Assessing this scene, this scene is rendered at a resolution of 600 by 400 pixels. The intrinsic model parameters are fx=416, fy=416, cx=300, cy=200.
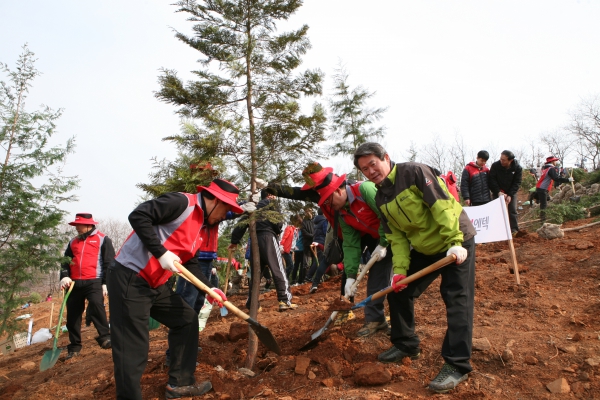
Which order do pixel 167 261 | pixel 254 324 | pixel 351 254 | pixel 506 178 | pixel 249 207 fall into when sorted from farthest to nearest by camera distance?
pixel 506 178, pixel 351 254, pixel 249 207, pixel 254 324, pixel 167 261

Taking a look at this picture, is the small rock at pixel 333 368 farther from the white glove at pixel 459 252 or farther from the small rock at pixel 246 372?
the white glove at pixel 459 252

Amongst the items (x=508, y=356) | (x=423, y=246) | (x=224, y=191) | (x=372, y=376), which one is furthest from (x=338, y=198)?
(x=508, y=356)

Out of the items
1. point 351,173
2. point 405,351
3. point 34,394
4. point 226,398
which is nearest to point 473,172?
point 351,173

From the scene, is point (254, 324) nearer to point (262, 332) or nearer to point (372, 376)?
point (262, 332)

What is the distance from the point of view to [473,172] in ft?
30.0

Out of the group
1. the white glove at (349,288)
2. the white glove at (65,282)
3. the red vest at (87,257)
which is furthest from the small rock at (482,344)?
the white glove at (65,282)

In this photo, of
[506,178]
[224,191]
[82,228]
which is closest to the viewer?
[224,191]

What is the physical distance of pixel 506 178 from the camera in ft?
29.6

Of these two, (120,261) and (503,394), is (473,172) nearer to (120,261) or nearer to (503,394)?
(503,394)

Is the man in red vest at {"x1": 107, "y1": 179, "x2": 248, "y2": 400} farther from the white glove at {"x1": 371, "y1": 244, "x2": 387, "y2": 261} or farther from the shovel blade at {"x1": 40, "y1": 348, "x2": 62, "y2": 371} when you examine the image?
the shovel blade at {"x1": 40, "y1": 348, "x2": 62, "y2": 371}

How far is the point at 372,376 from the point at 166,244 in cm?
198

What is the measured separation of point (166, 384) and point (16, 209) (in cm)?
468

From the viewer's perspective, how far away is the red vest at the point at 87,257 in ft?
21.3

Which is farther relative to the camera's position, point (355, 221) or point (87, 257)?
point (87, 257)
